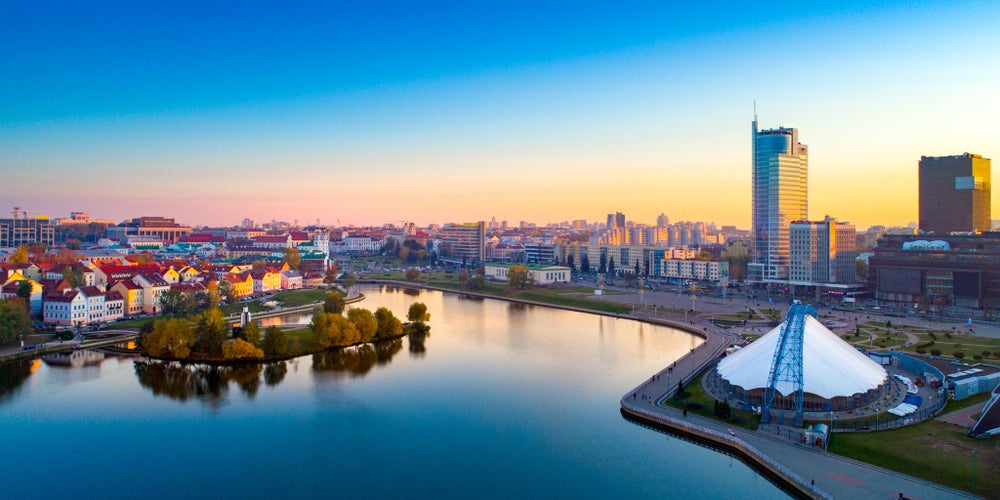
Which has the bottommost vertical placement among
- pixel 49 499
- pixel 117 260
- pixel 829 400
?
pixel 49 499

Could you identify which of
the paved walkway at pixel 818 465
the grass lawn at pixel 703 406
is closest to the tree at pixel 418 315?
the paved walkway at pixel 818 465

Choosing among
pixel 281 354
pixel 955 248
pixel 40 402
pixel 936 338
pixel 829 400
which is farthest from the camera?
pixel 955 248

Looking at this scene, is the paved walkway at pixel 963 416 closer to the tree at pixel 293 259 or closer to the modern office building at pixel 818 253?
the modern office building at pixel 818 253

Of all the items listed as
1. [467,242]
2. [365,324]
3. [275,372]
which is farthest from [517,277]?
[467,242]

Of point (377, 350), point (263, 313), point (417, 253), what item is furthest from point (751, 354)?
point (417, 253)

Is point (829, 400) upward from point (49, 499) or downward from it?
upward

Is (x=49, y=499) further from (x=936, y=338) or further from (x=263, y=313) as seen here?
(x=936, y=338)

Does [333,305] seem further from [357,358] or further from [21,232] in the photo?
[21,232]
